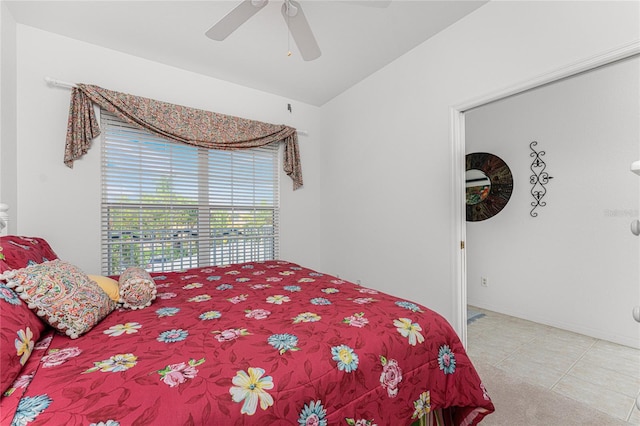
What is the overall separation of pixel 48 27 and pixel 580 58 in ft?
12.6

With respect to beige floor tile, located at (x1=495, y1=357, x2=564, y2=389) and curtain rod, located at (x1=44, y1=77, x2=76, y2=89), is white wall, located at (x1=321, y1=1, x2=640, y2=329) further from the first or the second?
curtain rod, located at (x1=44, y1=77, x2=76, y2=89)

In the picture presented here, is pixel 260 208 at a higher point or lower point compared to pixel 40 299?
higher

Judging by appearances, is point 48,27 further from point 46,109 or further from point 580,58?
point 580,58

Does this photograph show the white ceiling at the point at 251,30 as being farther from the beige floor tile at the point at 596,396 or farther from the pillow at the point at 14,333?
the beige floor tile at the point at 596,396

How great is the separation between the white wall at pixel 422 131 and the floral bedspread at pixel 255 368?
128cm

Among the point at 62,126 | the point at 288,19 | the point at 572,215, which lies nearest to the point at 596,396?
the point at 572,215

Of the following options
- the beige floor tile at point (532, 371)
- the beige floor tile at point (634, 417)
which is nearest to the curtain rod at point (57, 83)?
the beige floor tile at point (532, 371)

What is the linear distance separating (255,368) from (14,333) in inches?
28.1

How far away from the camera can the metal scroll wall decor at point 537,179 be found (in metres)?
3.09

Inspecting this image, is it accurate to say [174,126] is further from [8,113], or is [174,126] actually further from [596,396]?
[596,396]

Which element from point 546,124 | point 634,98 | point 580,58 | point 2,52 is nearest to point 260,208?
point 2,52

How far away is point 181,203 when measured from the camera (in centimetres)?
298

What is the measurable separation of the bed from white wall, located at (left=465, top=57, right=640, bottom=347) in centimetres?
243

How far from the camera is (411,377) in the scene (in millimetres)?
1096
